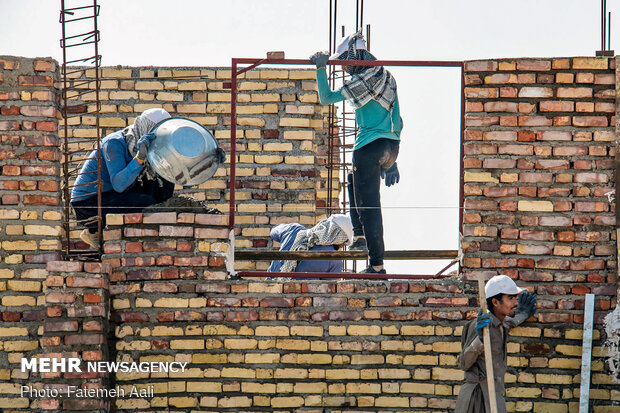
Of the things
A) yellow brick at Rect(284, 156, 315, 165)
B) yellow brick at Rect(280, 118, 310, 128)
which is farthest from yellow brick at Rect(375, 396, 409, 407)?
yellow brick at Rect(280, 118, 310, 128)

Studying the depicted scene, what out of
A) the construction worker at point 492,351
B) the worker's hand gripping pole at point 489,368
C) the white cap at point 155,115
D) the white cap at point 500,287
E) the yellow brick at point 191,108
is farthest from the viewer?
the yellow brick at point 191,108

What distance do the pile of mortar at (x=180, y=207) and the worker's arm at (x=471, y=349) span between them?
2150 millimetres

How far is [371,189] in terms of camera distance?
27.1ft

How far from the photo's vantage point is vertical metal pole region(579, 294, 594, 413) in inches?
300

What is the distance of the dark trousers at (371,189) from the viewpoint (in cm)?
820

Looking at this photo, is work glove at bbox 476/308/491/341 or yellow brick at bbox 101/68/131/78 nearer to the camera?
work glove at bbox 476/308/491/341

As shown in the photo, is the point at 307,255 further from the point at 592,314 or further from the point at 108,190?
the point at 592,314

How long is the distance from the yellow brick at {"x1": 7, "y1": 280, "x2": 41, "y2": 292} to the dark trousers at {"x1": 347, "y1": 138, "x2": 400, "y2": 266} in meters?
2.33

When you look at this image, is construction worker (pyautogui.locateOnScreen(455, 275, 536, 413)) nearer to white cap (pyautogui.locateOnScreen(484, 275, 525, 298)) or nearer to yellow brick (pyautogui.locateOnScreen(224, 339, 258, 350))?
white cap (pyautogui.locateOnScreen(484, 275, 525, 298))

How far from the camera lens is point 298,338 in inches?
308

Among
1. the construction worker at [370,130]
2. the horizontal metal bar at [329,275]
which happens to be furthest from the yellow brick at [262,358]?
the construction worker at [370,130]

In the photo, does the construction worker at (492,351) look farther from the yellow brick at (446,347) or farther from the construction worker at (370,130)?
the construction worker at (370,130)

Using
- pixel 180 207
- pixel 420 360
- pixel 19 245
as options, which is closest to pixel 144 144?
pixel 180 207

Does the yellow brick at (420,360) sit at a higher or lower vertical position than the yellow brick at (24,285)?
lower
